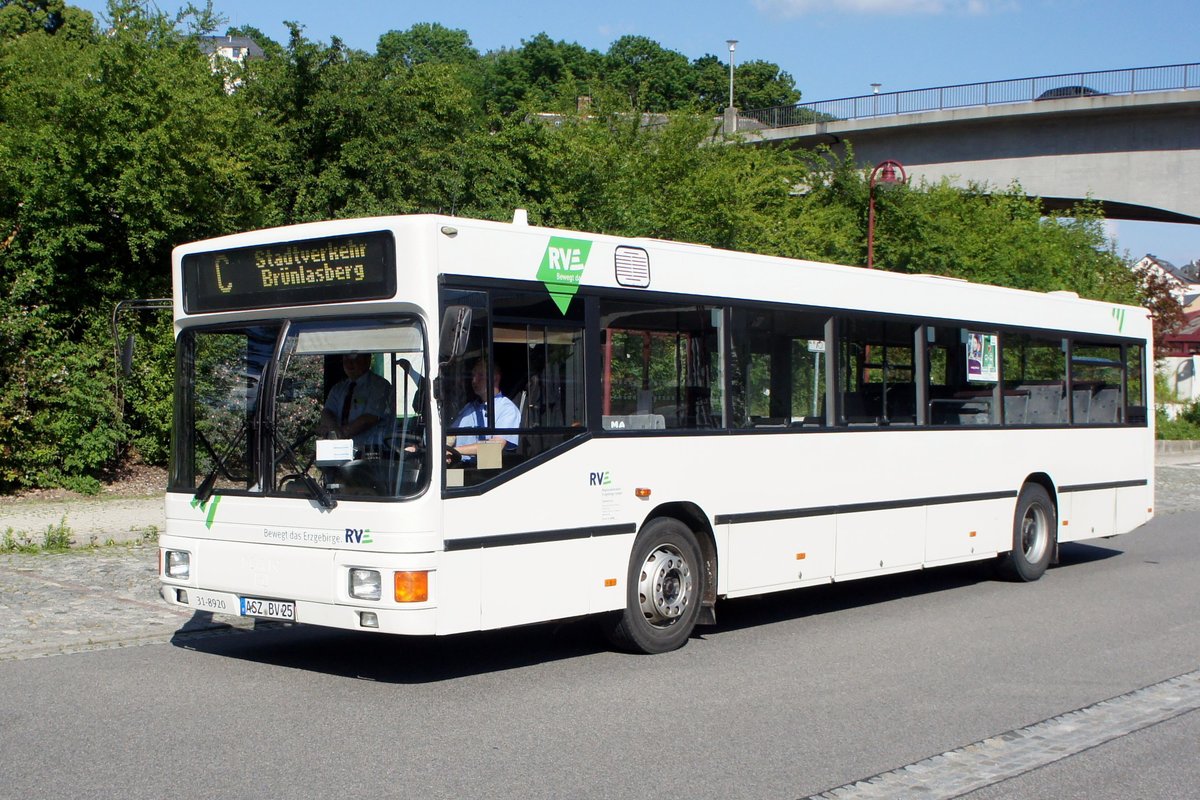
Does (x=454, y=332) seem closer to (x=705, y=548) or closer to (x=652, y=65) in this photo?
(x=705, y=548)

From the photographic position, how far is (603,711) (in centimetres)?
773

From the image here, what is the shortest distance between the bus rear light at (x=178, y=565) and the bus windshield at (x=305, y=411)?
443mm

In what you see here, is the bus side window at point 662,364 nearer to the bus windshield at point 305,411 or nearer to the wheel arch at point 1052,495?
the bus windshield at point 305,411

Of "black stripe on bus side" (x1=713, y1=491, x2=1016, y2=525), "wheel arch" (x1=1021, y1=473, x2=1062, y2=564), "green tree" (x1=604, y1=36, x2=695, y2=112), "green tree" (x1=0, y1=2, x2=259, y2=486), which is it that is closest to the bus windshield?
"black stripe on bus side" (x1=713, y1=491, x2=1016, y2=525)

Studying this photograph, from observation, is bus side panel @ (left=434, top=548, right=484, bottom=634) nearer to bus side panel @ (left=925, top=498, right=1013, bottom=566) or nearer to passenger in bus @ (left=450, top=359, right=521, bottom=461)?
passenger in bus @ (left=450, top=359, right=521, bottom=461)

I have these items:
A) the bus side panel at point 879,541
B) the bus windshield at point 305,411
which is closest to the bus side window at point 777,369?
the bus side panel at point 879,541

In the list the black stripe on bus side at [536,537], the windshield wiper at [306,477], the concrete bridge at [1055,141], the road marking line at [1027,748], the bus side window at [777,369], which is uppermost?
the concrete bridge at [1055,141]

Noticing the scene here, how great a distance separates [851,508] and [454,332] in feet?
16.1

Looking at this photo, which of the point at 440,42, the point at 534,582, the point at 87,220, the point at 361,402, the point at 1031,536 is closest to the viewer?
the point at 361,402

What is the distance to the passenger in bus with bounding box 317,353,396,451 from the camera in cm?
816

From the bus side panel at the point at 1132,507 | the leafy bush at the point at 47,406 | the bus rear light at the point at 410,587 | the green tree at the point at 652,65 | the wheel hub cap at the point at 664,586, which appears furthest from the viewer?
the green tree at the point at 652,65

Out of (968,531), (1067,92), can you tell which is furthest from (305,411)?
(1067,92)

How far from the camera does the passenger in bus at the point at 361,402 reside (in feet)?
26.8

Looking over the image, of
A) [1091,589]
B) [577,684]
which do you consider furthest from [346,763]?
[1091,589]
